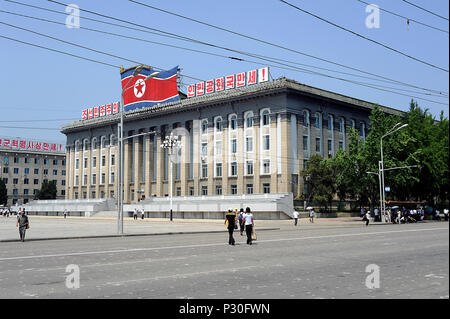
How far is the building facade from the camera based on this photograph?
120 meters

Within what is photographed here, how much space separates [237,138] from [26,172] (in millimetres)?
77706

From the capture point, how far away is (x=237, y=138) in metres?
69.6

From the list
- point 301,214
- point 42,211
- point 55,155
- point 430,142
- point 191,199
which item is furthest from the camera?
point 55,155

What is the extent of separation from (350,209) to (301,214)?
14272 mm

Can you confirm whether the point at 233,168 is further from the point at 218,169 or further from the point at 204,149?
the point at 204,149

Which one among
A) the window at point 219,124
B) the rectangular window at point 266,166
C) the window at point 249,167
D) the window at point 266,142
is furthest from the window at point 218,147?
the rectangular window at point 266,166

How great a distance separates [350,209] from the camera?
225ft

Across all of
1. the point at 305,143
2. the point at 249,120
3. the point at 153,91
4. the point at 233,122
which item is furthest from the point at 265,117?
the point at 153,91

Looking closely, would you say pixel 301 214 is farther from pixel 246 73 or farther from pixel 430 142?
pixel 246 73

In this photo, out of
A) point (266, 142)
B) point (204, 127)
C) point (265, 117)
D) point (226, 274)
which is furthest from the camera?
point (204, 127)

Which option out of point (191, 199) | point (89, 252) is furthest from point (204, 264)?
point (191, 199)

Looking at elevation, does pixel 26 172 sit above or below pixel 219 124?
below

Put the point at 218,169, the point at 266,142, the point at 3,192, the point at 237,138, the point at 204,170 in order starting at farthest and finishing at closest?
the point at 3,192, the point at 204,170, the point at 218,169, the point at 237,138, the point at 266,142

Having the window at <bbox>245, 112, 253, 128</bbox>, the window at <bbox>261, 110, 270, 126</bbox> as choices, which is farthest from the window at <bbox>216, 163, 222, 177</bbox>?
the window at <bbox>261, 110, 270, 126</bbox>
